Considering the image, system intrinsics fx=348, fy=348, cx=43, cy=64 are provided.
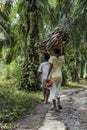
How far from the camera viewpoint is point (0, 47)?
22281 millimetres

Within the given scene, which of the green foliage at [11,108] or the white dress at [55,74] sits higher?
the white dress at [55,74]

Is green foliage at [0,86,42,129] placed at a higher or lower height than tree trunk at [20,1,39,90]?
lower

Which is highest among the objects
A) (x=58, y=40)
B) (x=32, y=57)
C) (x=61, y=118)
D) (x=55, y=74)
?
(x=58, y=40)

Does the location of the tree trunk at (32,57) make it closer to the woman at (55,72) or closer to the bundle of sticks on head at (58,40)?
the bundle of sticks on head at (58,40)

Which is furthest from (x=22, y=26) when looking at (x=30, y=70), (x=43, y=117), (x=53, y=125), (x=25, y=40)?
(x=53, y=125)

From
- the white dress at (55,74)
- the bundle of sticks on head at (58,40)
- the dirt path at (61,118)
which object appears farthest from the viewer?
the bundle of sticks on head at (58,40)

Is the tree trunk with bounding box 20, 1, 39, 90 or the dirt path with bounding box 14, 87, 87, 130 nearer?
the dirt path with bounding box 14, 87, 87, 130

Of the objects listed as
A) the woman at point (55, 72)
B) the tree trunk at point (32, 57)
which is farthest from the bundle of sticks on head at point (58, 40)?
the tree trunk at point (32, 57)

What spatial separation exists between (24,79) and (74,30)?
575 centimetres

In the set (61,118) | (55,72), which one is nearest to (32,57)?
(55,72)

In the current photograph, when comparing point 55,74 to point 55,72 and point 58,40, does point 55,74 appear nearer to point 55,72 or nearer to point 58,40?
point 55,72

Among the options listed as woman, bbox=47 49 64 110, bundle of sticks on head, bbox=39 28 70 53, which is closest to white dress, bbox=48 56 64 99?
woman, bbox=47 49 64 110

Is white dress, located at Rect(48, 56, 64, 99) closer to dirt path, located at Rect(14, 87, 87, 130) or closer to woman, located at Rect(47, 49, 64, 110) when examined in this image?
woman, located at Rect(47, 49, 64, 110)

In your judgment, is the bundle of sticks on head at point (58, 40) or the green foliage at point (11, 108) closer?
the green foliage at point (11, 108)
